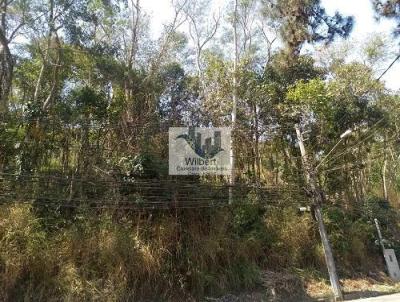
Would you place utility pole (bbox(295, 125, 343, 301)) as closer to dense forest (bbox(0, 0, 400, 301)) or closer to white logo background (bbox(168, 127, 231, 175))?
dense forest (bbox(0, 0, 400, 301))

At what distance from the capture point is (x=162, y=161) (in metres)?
9.00

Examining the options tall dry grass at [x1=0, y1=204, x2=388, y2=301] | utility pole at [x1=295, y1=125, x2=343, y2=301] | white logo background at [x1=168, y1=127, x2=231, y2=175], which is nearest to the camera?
tall dry grass at [x1=0, y1=204, x2=388, y2=301]

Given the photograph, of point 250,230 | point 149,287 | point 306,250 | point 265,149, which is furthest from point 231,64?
point 149,287

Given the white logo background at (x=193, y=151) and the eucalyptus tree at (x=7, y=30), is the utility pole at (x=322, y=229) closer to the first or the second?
the white logo background at (x=193, y=151)

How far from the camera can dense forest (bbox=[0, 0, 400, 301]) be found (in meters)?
7.74

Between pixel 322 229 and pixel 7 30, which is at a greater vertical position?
pixel 7 30

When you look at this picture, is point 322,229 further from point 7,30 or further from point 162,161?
point 7,30

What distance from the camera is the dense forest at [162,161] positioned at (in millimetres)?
7742

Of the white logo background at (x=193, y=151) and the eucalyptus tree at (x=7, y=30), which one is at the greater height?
the eucalyptus tree at (x=7, y=30)

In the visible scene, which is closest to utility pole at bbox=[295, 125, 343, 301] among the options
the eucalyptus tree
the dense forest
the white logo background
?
the dense forest

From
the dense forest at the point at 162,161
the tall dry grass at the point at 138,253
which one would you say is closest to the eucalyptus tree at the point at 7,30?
the dense forest at the point at 162,161

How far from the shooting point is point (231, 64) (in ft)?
37.4

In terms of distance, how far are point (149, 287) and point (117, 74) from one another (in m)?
5.51

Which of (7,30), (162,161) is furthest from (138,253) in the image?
(7,30)
